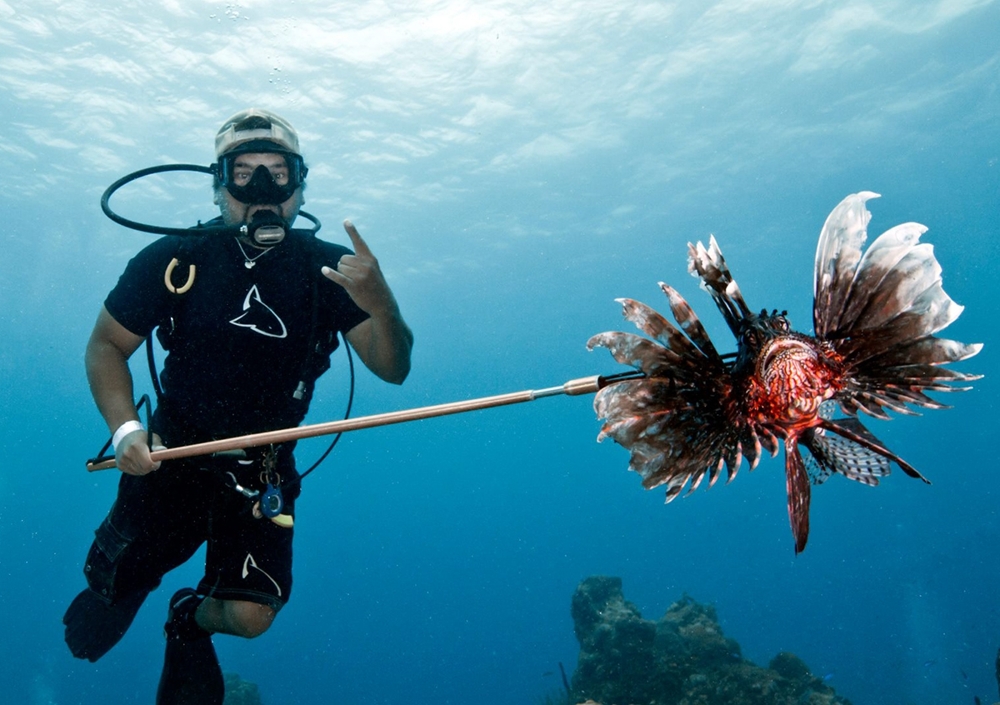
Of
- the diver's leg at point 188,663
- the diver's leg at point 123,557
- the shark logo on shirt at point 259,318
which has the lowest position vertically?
the diver's leg at point 188,663

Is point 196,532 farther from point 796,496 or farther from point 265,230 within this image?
point 796,496

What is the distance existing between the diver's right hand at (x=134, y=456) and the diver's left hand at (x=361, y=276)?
138 centimetres

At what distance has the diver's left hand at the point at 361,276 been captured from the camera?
3.07m

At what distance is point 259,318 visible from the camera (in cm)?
389

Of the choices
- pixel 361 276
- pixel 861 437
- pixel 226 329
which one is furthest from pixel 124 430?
pixel 861 437

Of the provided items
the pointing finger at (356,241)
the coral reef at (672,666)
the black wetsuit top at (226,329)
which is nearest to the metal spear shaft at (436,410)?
the pointing finger at (356,241)

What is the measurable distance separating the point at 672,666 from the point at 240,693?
45.8 feet

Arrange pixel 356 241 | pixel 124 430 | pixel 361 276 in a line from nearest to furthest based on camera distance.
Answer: pixel 356 241 < pixel 361 276 < pixel 124 430

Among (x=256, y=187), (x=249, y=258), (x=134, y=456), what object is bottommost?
(x=134, y=456)

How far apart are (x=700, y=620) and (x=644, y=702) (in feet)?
10.1

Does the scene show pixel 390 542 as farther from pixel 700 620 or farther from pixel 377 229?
pixel 700 620

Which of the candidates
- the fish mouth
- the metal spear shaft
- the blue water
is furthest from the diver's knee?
the blue water

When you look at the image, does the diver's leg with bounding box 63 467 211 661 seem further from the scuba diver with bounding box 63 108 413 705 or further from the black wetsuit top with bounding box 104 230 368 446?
the black wetsuit top with bounding box 104 230 368 446

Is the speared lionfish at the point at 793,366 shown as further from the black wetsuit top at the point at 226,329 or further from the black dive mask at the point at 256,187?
the black dive mask at the point at 256,187
